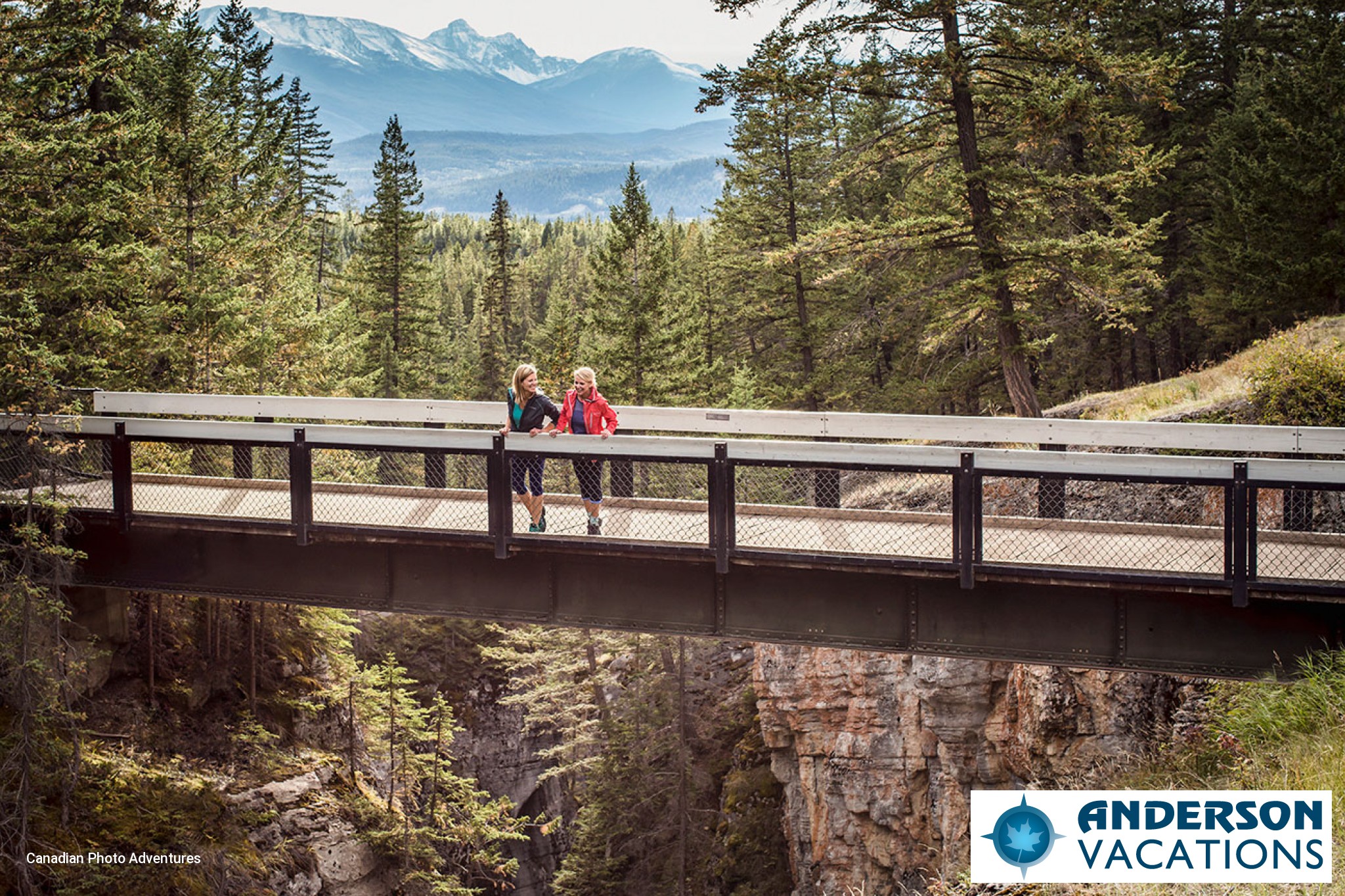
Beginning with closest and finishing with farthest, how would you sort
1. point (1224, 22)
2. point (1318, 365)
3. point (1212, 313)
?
point (1318, 365) < point (1212, 313) < point (1224, 22)

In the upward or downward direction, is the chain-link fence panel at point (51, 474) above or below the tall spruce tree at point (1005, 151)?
below

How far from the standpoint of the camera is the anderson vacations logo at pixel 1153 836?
21.2ft

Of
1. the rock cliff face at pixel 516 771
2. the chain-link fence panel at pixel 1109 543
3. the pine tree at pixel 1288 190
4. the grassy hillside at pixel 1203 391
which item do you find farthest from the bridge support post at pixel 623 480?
the rock cliff face at pixel 516 771

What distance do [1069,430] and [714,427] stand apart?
13.0 ft

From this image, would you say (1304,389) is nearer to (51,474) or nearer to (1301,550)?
(1301,550)

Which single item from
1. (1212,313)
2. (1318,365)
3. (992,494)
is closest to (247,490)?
(992,494)

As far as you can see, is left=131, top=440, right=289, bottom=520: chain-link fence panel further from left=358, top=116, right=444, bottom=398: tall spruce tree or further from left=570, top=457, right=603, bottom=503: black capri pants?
left=358, top=116, right=444, bottom=398: tall spruce tree

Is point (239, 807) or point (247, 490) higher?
point (247, 490)

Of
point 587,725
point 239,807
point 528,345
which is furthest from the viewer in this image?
point 528,345

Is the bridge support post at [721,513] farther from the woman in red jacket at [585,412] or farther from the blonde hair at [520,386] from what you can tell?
the blonde hair at [520,386]

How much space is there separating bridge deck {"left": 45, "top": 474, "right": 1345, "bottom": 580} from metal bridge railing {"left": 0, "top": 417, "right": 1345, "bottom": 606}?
1.0 inches

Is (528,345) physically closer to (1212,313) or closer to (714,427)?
(1212,313)

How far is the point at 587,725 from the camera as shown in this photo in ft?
88.8

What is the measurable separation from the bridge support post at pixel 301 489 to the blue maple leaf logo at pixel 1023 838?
6.94m
